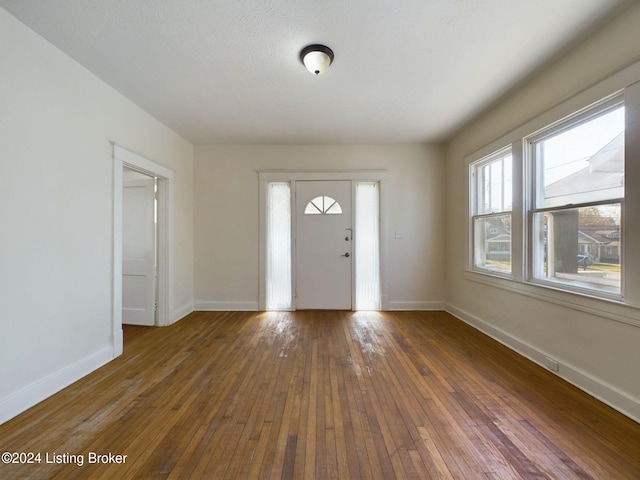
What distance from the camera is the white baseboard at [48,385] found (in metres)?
1.72

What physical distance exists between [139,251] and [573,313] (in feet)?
15.6

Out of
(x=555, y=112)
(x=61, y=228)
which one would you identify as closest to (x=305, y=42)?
(x=555, y=112)

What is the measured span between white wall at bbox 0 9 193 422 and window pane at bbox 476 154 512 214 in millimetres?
4203

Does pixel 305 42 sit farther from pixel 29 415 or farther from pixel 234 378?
pixel 29 415

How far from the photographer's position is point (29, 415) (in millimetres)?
1755

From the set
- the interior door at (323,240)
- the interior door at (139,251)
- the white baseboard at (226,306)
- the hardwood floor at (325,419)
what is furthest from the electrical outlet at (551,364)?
the interior door at (139,251)

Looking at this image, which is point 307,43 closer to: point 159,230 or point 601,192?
point 601,192

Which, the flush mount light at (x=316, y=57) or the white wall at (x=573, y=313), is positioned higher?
the flush mount light at (x=316, y=57)

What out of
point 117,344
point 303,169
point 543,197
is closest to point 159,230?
point 117,344

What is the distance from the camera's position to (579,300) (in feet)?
6.72

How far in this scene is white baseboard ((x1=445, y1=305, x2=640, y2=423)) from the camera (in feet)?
5.55

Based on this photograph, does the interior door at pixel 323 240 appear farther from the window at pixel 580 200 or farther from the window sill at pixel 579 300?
the window at pixel 580 200

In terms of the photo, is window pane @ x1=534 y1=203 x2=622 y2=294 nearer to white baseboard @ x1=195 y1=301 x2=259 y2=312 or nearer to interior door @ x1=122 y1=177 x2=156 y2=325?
white baseboard @ x1=195 y1=301 x2=259 y2=312

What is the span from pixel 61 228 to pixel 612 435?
13.2 feet
